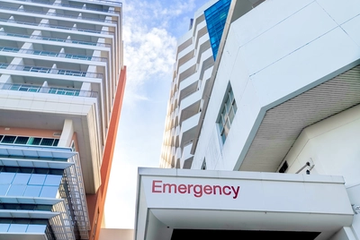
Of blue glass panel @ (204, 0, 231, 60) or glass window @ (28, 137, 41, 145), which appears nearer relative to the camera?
glass window @ (28, 137, 41, 145)

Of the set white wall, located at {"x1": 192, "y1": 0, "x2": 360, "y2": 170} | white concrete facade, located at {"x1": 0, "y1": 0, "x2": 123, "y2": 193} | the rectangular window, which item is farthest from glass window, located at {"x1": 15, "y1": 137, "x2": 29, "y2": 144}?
white wall, located at {"x1": 192, "y1": 0, "x2": 360, "y2": 170}

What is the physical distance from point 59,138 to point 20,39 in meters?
13.2

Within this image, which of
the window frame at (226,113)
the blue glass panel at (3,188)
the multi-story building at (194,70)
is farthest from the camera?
the multi-story building at (194,70)

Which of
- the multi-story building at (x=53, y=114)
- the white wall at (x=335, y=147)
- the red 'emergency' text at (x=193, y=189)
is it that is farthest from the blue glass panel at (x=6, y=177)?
the white wall at (x=335, y=147)

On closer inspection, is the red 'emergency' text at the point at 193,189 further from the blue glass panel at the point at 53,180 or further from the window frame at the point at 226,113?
the blue glass panel at the point at 53,180

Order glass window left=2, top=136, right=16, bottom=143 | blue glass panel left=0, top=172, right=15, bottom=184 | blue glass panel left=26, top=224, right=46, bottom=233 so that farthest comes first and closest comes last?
glass window left=2, top=136, right=16, bottom=143
blue glass panel left=0, top=172, right=15, bottom=184
blue glass panel left=26, top=224, right=46, bottom=233

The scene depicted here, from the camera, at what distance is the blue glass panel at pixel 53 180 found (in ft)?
60.4

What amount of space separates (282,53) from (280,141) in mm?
3138

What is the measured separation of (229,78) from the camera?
41.4 ft

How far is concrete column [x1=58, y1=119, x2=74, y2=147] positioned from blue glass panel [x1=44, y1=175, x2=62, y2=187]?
3.81 metres

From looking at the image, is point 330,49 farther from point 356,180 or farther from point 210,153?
point 210,153

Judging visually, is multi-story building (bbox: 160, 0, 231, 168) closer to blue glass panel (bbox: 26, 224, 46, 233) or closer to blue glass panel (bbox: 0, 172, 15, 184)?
blue glass panel (bbox: 26, 224, 46, 233)

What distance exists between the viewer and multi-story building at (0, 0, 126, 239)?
17.8 m

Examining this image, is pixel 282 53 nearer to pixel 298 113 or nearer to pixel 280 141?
pixel 298 113
